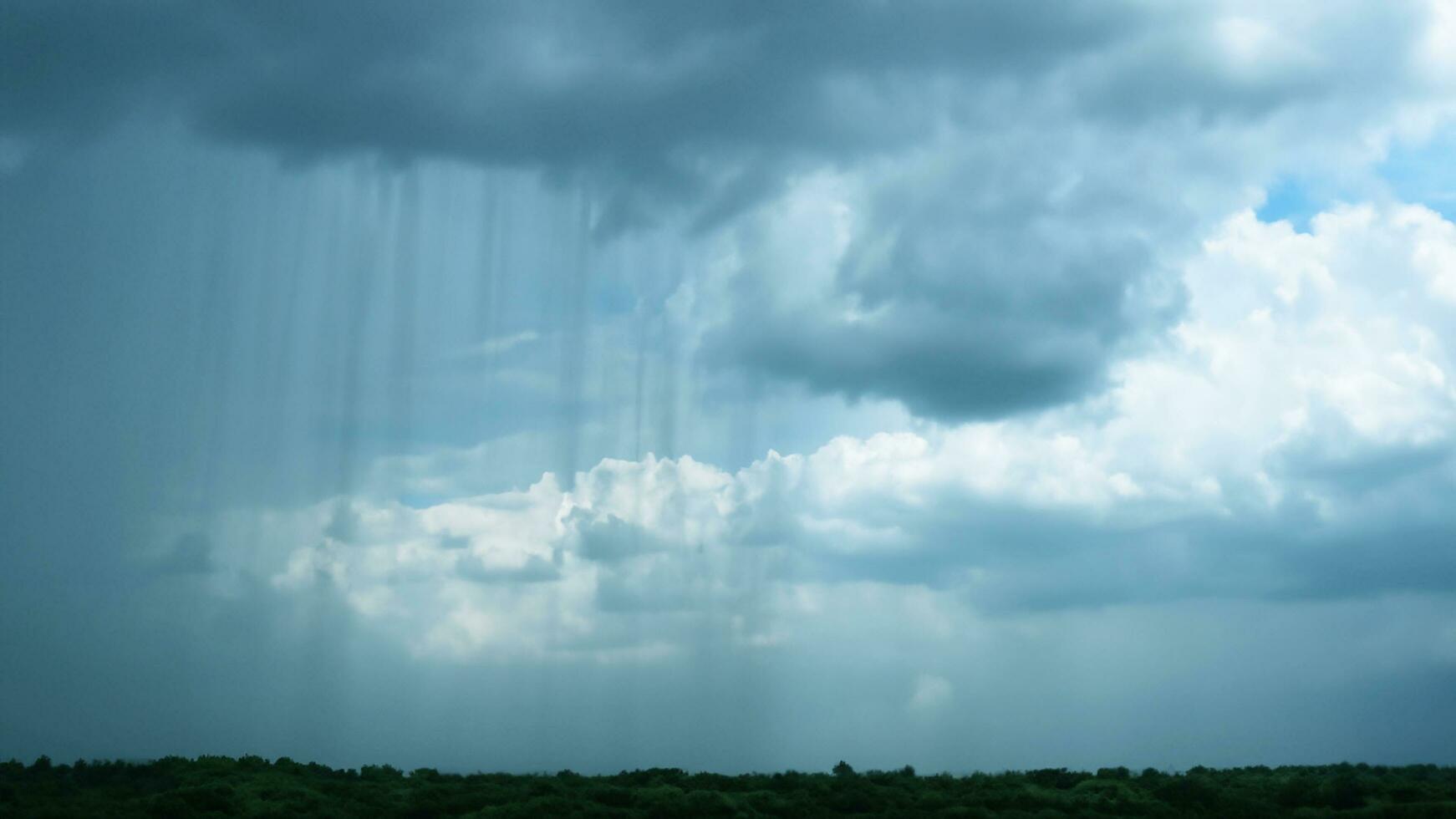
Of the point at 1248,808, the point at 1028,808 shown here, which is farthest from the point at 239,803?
the point at 1248,808

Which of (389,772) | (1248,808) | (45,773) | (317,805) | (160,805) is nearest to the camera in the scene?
(160,805)

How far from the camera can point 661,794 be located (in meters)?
73.2

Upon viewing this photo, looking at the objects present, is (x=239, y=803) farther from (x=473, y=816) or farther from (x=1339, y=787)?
(x=1339, y=787)

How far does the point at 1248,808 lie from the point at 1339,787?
313 inches

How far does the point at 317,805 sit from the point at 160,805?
28.9ft

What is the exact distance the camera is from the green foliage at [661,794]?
68.3 m

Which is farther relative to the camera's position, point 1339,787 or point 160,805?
point 1339,787

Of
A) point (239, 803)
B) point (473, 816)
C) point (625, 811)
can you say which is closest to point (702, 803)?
point (625, 811)

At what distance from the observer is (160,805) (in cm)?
6444

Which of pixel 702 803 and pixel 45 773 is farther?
pixel 45 773

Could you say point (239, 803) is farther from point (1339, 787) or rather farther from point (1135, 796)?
point (1339, 787)

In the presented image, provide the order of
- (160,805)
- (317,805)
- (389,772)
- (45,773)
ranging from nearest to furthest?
1. (160,805)
2. (317,805)
3. (45,773)
4. (389,772)

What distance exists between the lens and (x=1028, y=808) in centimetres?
7569

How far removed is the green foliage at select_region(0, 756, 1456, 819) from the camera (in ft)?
224
